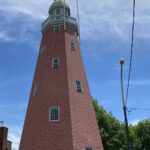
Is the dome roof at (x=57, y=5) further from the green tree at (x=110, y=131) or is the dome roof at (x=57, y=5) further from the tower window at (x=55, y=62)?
the green tree at (x=110, y=131)

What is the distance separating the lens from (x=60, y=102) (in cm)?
2036

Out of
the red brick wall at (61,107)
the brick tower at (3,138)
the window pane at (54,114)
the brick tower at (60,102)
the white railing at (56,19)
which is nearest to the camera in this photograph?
the red brick wall at (61,107)

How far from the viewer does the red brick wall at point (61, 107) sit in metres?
18.6

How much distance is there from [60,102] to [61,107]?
1.95 ft

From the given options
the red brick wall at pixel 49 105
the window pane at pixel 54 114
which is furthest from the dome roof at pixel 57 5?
the window pane at pixel 54 114

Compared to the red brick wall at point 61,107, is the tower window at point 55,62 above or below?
above

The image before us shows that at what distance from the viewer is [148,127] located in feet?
152

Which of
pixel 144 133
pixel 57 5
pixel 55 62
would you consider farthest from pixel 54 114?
pixel 144 133

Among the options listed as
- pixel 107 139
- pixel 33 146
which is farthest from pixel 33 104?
pixel 107 139

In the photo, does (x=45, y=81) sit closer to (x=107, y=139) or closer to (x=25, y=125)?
(x=25, y=125)

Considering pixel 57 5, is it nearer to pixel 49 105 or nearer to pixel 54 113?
pixel 49 105

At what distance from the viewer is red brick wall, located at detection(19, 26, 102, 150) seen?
1859cm

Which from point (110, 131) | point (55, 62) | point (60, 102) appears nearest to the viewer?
point (60, 102)

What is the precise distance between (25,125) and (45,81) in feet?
18.0
